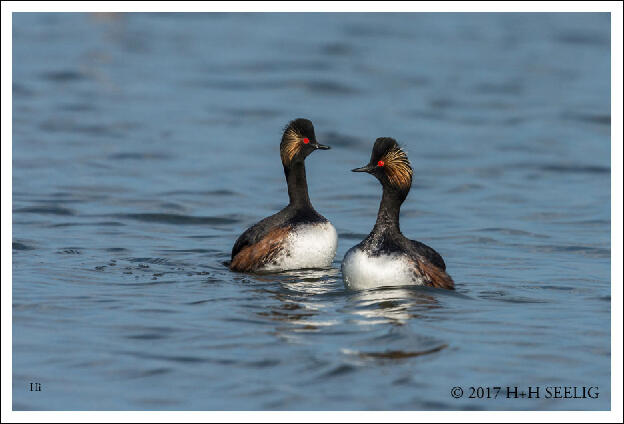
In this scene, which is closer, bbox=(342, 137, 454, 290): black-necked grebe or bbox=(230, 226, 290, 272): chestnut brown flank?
bbox=(342, 137, 454, 290): black-necked grebe

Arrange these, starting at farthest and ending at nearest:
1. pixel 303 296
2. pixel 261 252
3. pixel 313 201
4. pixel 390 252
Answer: pixel 313 201 < pixel 261 252 < pixel 303 296 < pixel 390 252

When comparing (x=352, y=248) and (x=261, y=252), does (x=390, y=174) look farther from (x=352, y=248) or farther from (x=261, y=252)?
(x=261, y=252)

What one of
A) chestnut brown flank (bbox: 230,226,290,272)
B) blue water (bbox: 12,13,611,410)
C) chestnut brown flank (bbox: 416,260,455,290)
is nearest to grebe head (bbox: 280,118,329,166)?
chestnut brown flank (bbox: 230,226,290,272)

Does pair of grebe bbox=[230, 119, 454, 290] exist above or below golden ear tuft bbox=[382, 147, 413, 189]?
below

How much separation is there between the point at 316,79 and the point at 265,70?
6.50 feet

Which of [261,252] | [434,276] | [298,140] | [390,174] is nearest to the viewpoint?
[434,276]

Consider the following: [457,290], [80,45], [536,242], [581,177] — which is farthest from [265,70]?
[457,290]

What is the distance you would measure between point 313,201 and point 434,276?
784 cm

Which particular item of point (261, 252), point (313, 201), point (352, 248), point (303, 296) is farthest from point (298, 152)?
point (313, 201)

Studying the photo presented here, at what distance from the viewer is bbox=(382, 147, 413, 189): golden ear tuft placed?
41.1 feet

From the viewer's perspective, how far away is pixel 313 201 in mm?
20094

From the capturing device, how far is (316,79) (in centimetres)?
3219

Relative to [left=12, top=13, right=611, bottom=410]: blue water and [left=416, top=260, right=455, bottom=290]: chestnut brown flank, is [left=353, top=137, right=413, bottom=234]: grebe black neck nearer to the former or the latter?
[left=416, top=260, right=455, bottom=290]: chestnut brown flank

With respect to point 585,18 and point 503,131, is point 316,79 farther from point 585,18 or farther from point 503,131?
point 585,18
